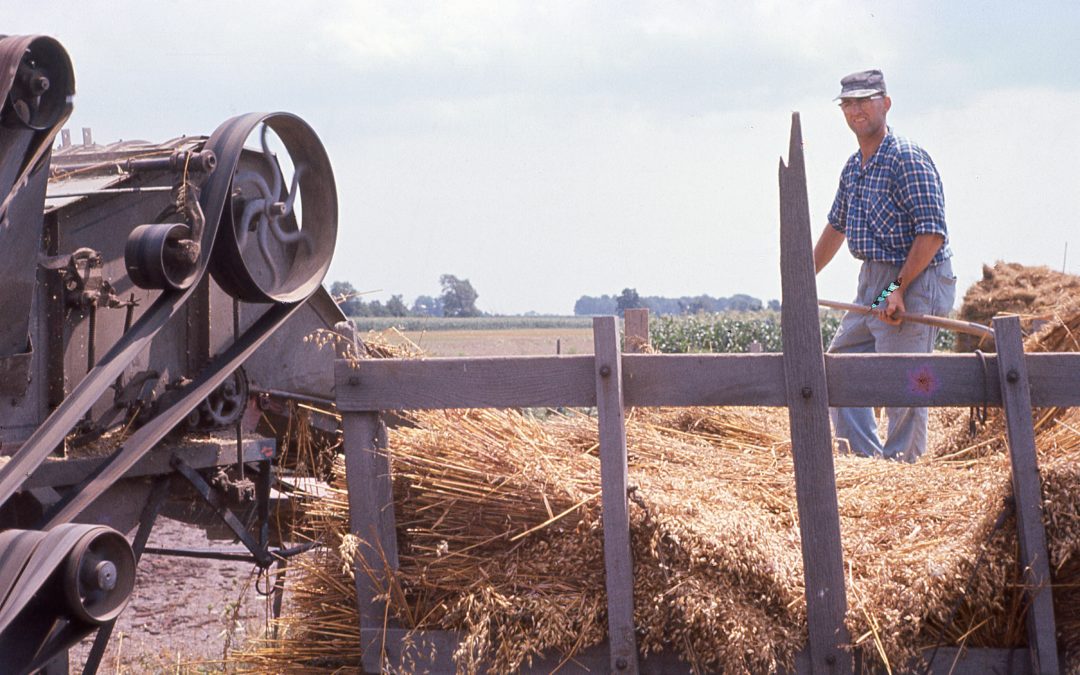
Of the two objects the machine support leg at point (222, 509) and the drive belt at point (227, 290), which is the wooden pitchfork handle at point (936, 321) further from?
the machine support leg at point (222, 509)

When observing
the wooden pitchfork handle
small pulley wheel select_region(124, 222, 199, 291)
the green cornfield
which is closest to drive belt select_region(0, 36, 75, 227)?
small pulley wheel select_region(124, 222, 199, 291)

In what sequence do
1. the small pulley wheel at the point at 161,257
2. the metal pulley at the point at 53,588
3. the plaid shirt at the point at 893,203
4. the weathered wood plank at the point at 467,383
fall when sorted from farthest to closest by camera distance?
the plaid shirt at the point at 893,203 < the small pulley wheel at the point at 161,257 < the weathered wood plank at the point at 467,383 < the metal pulley at the point at 53,588

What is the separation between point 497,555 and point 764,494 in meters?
0.94

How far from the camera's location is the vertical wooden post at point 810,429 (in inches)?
114

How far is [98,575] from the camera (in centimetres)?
272

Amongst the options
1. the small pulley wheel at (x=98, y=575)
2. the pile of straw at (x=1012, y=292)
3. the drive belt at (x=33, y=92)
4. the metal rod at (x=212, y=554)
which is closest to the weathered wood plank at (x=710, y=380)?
the small pulley wheel at (x=98, y=575)

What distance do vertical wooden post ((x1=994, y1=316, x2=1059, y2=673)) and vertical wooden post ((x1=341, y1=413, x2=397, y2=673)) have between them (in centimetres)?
181

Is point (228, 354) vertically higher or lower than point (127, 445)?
higher

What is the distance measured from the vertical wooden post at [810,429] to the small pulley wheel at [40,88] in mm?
2141

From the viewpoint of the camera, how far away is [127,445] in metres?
3.31

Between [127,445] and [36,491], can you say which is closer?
[127,445]

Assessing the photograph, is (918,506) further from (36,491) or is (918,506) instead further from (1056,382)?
(36,491)

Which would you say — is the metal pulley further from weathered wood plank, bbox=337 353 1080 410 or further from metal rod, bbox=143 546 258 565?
metal rod, bbox=143 546 258 565

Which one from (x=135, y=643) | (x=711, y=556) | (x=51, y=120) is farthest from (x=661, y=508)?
(x=135, y=643)
